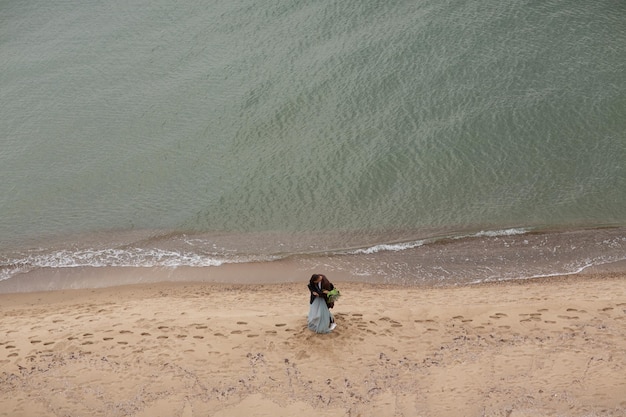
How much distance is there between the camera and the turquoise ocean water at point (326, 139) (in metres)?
18.6

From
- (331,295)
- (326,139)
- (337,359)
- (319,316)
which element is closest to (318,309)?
(319,316)

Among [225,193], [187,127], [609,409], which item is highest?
[187,127]

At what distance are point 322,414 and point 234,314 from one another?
374 centimetres

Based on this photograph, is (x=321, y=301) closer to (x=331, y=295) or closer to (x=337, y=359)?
(x=331, y=295)

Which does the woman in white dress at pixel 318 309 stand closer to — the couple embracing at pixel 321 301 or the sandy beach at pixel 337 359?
the couple embracing at pixel 321 301

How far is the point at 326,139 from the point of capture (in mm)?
22281

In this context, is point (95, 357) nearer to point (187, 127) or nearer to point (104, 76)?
point (187, 127)

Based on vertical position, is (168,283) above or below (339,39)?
below

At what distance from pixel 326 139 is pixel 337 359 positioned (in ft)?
35.1

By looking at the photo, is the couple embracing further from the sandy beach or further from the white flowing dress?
the sandy beach

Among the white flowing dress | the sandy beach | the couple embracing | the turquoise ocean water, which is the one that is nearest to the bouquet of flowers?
the couple embracing

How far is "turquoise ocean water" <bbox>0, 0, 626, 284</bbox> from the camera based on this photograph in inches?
734

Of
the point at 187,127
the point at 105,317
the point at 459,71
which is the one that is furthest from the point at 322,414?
the point at 459,71

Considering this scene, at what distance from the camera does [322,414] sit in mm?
11945
